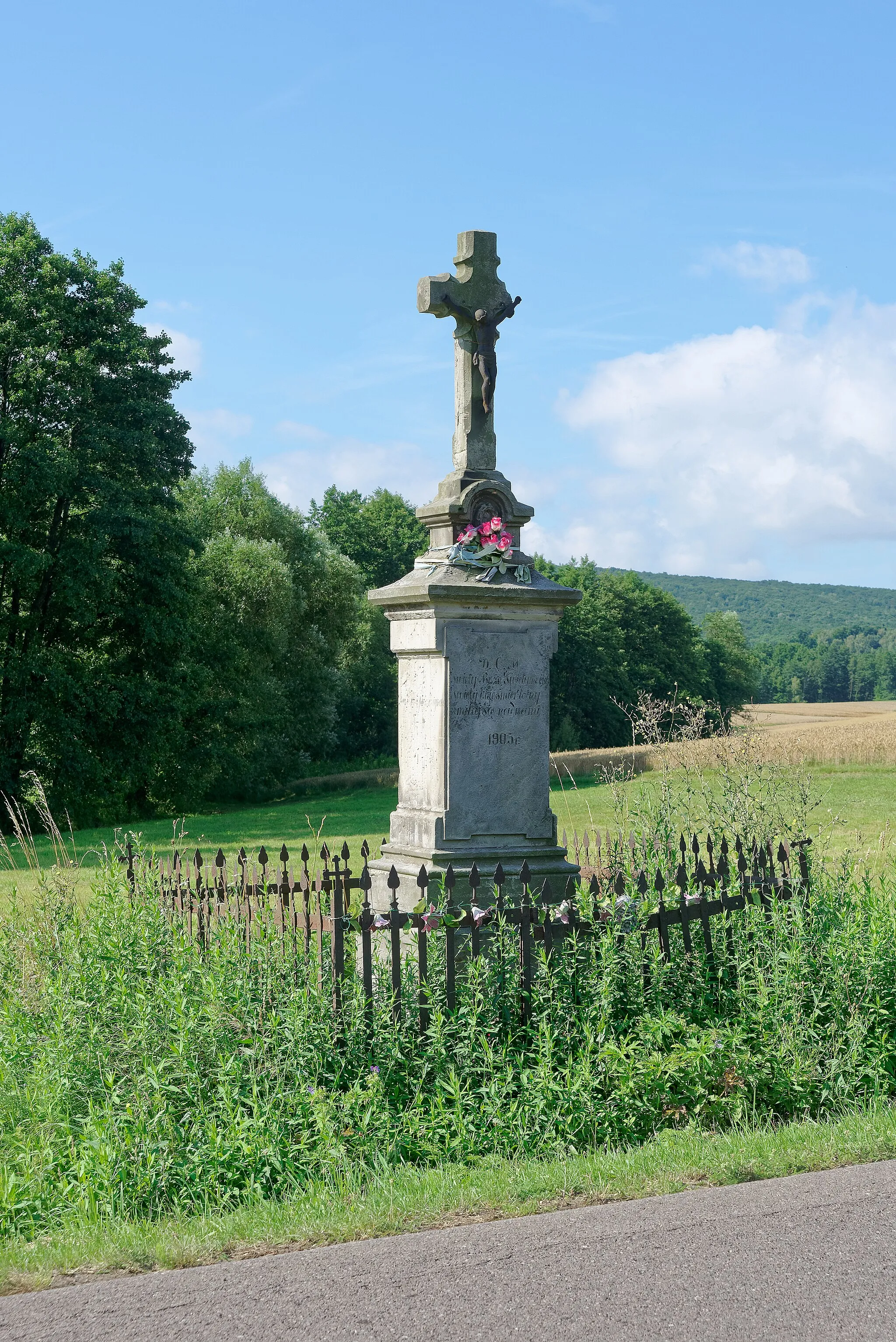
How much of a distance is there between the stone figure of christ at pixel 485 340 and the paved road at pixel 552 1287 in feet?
19.6

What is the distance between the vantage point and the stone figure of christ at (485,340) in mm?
8789

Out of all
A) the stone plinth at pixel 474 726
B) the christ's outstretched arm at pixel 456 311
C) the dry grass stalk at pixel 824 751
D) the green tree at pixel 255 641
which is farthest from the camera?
the green tree at pixel 255 641

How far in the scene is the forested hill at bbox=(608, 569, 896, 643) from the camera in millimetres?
166125

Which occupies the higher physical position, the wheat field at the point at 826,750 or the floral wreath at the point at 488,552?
the floral wreath at the point at 488,552

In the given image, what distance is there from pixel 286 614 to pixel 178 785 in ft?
26.4

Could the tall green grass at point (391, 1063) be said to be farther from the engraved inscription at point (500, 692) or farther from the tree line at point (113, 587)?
the tree line at point (113, 587)

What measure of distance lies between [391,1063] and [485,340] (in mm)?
5381

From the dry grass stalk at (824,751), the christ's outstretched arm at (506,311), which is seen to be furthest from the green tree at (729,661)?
the christ's outstretched arm at (506,311)

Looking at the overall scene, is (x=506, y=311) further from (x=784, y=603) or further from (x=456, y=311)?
(x=784, y=603)

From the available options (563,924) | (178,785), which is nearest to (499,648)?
(563,924)

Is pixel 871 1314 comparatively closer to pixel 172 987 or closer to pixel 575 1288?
pixel 575 1288

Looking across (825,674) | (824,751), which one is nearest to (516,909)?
(824,751)

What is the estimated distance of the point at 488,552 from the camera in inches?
323

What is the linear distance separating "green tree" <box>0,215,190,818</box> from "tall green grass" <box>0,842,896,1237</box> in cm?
2135
